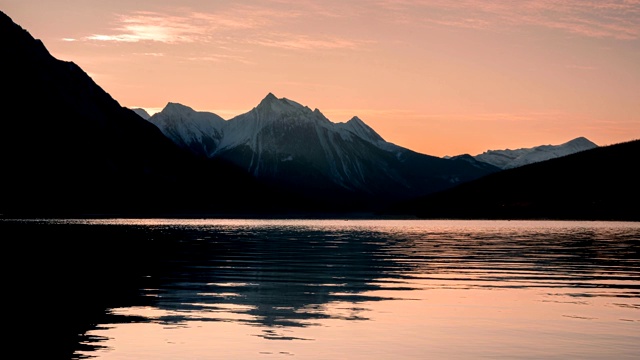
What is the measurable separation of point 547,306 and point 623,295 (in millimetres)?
7049

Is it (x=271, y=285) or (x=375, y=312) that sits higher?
(x=271, y=285)

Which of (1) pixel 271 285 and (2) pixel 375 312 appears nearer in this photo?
(2) pixel 375 312

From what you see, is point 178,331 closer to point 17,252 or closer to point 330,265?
point 330,265

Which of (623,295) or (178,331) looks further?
(623,295)

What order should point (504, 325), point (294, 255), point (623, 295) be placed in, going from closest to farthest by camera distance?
point (504, 325) → point (623, 295) → point (294, 255)

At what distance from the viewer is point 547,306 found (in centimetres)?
4231

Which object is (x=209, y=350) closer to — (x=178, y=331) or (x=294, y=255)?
(x=178, y=331)

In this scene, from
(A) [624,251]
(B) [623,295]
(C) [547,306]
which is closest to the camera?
(C) [547,306]

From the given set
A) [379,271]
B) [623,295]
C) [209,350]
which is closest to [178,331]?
[209,350]

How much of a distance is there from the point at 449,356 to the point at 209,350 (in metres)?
7.67

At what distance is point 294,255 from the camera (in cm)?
8425

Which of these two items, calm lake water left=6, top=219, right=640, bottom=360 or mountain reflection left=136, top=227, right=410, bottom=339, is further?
mountain reflection left=136, top=227, right=410, bottom=339

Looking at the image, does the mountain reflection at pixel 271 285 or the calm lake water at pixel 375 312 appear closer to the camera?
the calm lake water at pixel 375 312

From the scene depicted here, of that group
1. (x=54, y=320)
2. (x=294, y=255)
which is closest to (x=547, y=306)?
(x=54, y=320)
